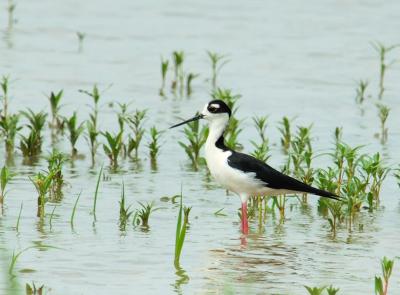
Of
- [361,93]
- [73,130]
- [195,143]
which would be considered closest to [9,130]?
[73,130]

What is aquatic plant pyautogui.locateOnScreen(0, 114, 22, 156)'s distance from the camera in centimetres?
1311

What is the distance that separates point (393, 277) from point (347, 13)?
13819 mm

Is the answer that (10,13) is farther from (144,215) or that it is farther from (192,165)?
(144,215)

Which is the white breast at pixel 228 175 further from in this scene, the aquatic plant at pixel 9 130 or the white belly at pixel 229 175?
the aquatic plant at pixel 9 130

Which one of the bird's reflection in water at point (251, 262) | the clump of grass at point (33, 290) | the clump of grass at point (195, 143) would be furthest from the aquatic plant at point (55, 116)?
the clump of grass at point (33, 290)

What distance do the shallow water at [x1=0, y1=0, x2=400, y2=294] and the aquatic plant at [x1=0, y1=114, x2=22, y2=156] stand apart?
0.50ft

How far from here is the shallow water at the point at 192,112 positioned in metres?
9.26

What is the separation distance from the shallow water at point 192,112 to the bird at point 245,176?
1.13 ft

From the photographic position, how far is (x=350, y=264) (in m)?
9.66

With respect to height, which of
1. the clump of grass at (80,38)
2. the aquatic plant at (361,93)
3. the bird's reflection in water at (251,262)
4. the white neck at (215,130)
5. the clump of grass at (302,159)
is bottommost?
the bird's reflection in water at (251,262)

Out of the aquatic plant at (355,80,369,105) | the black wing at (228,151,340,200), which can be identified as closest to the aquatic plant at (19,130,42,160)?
the black wing at (228,151,340,200)

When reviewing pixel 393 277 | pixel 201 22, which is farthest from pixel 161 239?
pixel 201 22

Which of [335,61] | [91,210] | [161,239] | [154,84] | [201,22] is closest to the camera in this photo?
[161,239]

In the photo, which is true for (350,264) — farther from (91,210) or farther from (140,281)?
(91,210)
